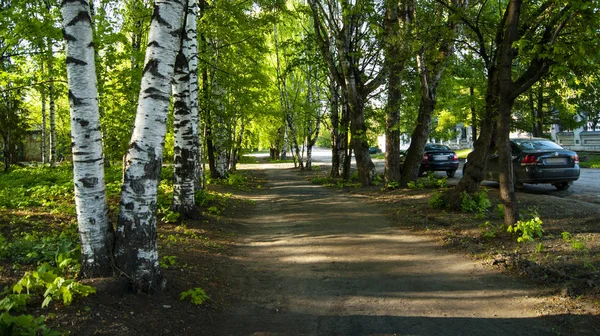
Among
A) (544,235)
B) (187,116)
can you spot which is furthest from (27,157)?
(544,235)

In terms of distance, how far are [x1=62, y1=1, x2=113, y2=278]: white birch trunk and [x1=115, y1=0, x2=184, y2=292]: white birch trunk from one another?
0.67 feet

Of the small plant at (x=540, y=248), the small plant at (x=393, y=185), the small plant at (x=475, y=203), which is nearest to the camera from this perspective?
the small plant at (x=540, y=248)

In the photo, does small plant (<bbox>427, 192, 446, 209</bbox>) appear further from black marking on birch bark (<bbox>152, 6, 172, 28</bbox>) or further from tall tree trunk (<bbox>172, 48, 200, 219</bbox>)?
black marking on birch bark (<bbox>152, 6, 172, 28</bbox>)

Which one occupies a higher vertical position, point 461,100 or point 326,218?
point 461,100

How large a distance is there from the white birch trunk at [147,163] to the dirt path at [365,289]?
1.07 m

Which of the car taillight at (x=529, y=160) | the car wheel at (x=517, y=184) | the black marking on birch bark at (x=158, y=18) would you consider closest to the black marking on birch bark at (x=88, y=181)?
the black marking on birch bark at (x=158, y=18)

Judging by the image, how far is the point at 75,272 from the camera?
4465 millimetres

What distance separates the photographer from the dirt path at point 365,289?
13.6 ft

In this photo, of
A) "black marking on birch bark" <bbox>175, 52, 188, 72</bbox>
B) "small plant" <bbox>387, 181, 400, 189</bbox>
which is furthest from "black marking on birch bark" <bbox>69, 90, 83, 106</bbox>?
"small plant" <bbox>387, 181, 400, 189</bbox>

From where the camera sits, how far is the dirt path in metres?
4.16

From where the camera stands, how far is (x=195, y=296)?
458cm

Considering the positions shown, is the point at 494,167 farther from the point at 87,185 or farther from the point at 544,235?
the point at 87,185

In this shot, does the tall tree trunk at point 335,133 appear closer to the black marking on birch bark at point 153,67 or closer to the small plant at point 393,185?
the small plant at point 393,185

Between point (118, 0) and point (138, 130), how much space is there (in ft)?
49.1
